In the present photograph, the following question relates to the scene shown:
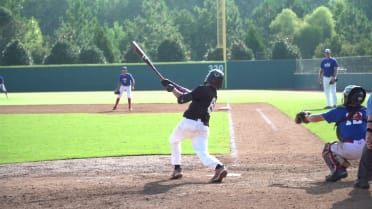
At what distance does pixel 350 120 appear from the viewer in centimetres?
908

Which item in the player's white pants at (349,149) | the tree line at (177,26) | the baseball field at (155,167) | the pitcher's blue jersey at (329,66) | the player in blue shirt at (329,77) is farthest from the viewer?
the tree line at (177,26)

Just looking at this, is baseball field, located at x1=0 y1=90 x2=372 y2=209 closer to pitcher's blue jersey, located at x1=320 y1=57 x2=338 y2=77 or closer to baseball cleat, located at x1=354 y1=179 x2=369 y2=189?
baseball cleat, located at x1=354 y1=179 x2=369 y2=189

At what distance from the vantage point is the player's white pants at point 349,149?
9070 millimetres

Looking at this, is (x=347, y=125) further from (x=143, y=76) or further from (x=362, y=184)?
(x=143, y=76)

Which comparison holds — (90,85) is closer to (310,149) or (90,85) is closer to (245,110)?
(245,110)

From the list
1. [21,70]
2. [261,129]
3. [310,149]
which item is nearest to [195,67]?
[21,70]

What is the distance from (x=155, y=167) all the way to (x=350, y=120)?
365 cm

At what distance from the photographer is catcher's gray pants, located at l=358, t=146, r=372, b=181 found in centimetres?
848

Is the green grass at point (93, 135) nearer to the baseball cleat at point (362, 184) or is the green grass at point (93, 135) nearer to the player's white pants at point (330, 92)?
the player's white pants at point (330, 92)

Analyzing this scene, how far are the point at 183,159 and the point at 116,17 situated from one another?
104 metres

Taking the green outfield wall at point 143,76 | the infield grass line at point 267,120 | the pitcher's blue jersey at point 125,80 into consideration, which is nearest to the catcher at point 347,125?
the infield grass line at point 267,120

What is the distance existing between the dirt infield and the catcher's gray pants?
22 centimetres

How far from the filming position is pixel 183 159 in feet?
40.2

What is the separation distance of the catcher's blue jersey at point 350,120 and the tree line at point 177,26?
53.2m
